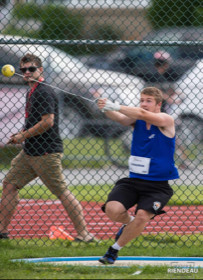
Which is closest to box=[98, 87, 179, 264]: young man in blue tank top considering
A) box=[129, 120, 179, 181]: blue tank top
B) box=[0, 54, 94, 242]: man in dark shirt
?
box=[129, 120, 179, 181]: blue tank top

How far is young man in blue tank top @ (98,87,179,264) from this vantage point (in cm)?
526

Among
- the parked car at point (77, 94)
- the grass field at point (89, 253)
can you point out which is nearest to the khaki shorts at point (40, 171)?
the grass field at point (89, 253)

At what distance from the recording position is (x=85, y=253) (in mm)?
5848

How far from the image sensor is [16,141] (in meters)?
6.25

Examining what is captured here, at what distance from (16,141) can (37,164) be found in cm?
34

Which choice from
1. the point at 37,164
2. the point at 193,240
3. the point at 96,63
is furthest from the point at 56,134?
the point at 96,63

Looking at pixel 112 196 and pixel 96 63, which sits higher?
pixel 96 63

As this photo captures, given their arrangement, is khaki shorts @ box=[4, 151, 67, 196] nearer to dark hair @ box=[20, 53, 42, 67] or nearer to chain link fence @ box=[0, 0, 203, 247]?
chain link fence @ box=[0, 0, 203, 247]

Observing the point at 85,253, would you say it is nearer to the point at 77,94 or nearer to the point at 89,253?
the point at 89,253

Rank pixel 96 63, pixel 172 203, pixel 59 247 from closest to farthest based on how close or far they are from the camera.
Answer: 1. pixel 59 247
2. pixel 172 203
3. pixel 96 63

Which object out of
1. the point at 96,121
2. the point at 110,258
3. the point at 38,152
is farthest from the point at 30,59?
the point at 96,121

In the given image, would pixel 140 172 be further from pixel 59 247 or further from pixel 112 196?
pixel 59 247

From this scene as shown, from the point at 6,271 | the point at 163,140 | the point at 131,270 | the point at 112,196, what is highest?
the point at 163,140

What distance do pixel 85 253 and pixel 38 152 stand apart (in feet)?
3.97
